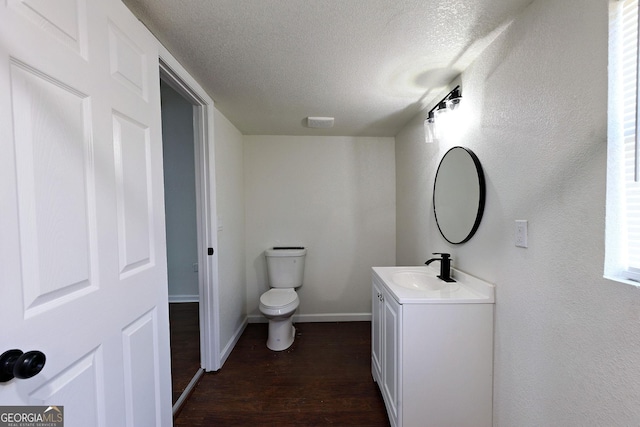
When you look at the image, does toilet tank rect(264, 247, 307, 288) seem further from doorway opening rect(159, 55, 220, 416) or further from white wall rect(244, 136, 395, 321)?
doorway opening rect(159, 55, 220, 416)

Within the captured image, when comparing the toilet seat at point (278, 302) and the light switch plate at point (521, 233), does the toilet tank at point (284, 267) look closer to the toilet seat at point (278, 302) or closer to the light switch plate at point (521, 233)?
the toilet seat at point (278, 302)

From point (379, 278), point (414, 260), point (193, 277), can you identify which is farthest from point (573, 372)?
point (193, 277)

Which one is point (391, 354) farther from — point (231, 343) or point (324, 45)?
point (324, 45)

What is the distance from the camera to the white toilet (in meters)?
2.09

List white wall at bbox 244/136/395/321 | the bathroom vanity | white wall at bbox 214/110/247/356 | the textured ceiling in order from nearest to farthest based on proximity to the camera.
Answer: the textured ceiling, the bathroom vanity, white wall at bbox 214/110/247/356, white wall at bbox 244/136/395/321

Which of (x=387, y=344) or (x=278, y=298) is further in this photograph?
(x=278, y=298)

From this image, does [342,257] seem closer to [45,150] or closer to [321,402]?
[321,402]

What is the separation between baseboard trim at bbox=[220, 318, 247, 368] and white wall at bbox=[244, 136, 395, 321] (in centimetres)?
20

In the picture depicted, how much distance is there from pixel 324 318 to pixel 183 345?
1420 millimetres

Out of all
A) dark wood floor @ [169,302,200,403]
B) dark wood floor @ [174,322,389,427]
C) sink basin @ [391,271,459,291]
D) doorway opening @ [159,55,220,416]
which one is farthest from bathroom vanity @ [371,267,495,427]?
dark wood floor @ [169,302,200,403]

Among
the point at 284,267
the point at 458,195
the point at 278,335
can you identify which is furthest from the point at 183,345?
the point at 458,195

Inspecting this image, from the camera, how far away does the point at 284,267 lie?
8.27 ft

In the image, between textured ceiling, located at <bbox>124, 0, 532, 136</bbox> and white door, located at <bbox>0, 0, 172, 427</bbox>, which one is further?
textured ceiling, located at <bbox>124, 0, 532, 136</bbox>

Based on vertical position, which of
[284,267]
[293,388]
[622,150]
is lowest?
[293,388]
